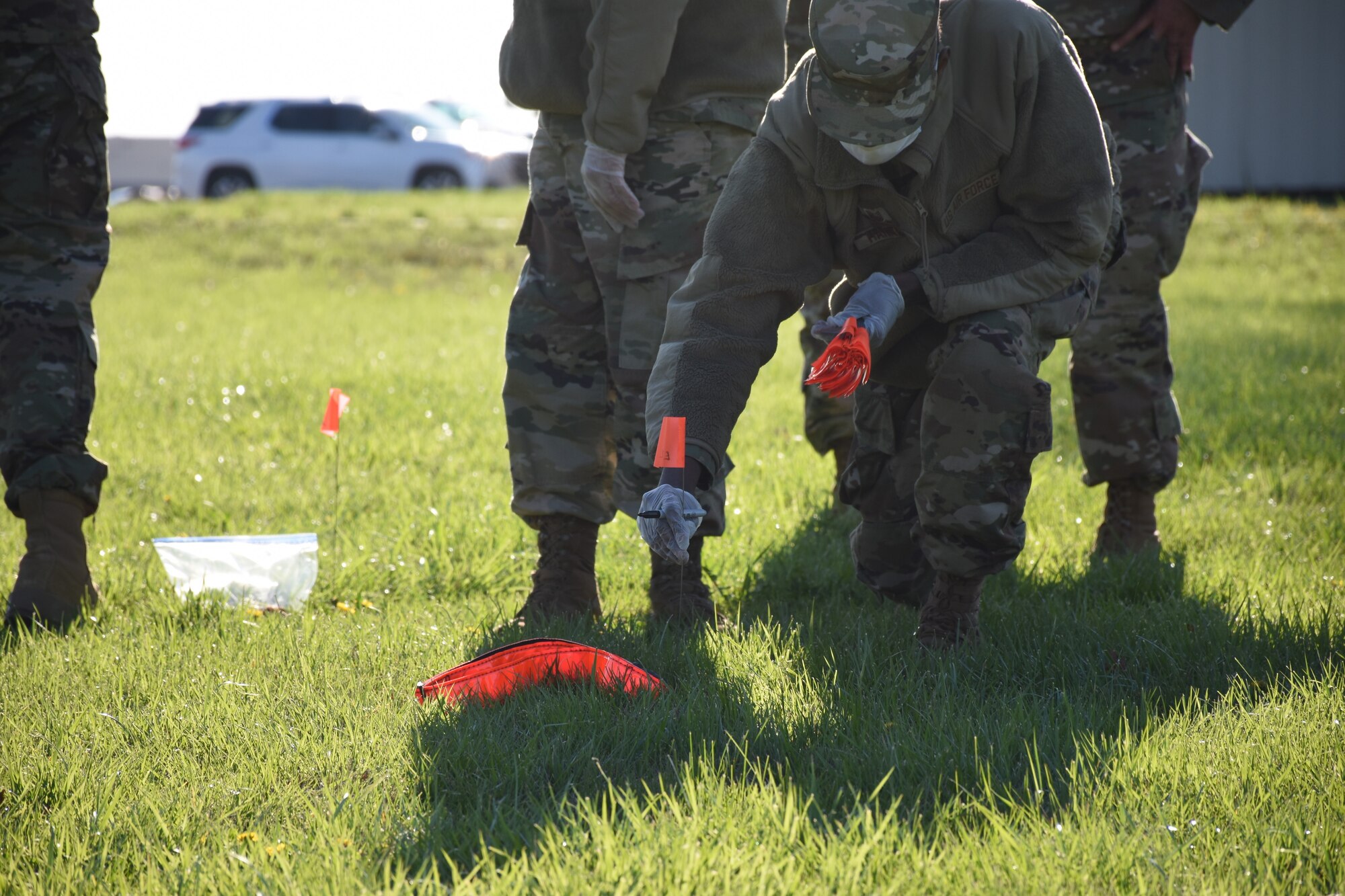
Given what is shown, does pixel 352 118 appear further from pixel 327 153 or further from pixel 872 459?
pixel 872 459

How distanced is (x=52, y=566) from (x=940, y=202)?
2.52 meters

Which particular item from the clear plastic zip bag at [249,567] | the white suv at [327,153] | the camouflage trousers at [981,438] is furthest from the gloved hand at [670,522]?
the white suv at [327,153]

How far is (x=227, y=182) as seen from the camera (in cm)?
2039

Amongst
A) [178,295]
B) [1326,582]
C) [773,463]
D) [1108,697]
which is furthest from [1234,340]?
[178,295]

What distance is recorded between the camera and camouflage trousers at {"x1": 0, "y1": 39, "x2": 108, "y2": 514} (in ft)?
11.2

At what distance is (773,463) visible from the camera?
16.1 ft

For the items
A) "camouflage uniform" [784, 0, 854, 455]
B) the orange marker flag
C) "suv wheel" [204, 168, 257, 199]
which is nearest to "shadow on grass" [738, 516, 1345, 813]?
the orange marker flag

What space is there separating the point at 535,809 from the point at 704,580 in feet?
5.21

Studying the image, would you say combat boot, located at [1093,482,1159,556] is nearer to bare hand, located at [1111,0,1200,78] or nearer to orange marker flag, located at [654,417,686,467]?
bare hand, located at [1111,0,1200,78]

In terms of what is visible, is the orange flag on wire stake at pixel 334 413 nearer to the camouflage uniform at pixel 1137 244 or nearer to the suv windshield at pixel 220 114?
the camouflage uniform at pixel 1137 244

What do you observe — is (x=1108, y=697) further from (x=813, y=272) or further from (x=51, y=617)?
(x=51, y=617)

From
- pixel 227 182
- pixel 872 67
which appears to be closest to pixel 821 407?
pixel 872 67

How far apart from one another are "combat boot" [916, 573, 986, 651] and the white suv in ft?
58.2

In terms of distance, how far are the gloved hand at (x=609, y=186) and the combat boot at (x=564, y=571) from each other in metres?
0.85
